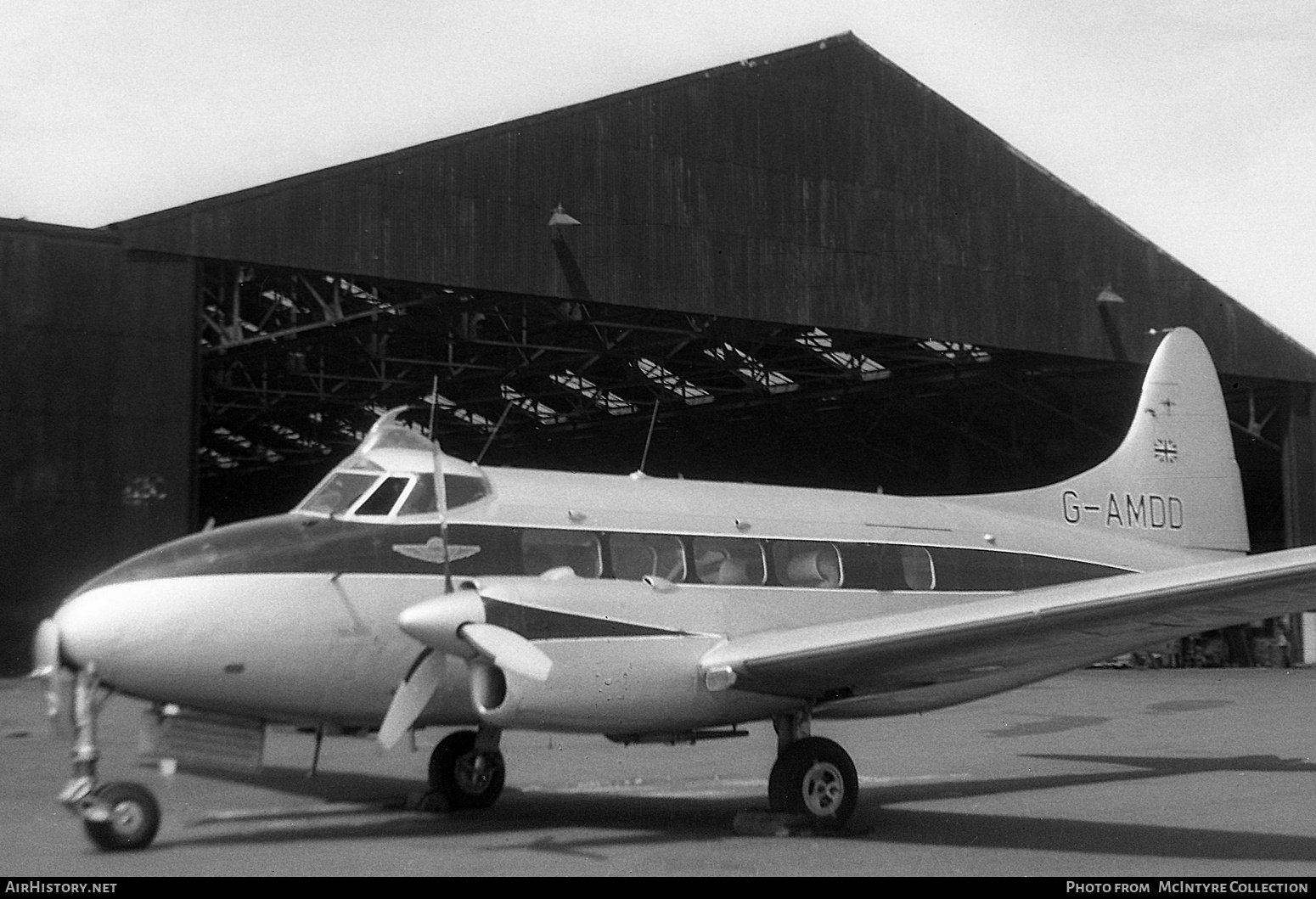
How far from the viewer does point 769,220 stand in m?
28.9

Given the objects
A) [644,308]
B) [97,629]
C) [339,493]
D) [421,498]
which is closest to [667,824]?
[421,498]

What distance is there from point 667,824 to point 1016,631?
11.8ft

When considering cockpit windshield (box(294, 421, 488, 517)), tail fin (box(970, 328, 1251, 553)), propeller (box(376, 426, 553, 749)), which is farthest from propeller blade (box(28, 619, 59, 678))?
tail fin (box(970, 328, 1251, 553))

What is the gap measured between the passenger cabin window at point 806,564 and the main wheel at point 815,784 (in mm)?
1753

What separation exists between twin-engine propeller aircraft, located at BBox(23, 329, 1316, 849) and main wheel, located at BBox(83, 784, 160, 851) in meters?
0.02

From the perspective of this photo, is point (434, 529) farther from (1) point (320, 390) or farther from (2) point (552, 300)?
(1) point (320, 390)

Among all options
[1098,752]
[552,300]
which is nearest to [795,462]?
[552,300]

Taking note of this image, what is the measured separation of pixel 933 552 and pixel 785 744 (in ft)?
10.3

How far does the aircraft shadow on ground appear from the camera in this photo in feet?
35.0

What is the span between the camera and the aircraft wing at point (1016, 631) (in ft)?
33.6

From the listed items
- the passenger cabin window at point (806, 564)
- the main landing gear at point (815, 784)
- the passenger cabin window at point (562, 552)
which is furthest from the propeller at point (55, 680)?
the passenger cabin window at point (806, 564)

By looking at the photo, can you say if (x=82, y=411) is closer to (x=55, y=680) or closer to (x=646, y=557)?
(x=55, y=680)

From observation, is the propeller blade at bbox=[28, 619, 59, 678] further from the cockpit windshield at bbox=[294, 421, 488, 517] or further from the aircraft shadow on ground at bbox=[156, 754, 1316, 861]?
the cockpit windshield at bbox=[294, 421, 488, 517]

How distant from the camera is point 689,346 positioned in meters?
38.0
